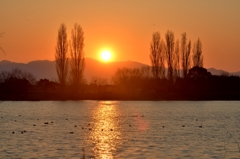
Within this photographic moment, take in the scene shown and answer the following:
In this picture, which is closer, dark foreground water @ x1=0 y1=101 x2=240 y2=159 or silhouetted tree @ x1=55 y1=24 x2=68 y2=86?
dark foreground water @ x1=0 y1=101 x2=240 y2=159

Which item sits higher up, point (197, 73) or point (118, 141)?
point (197, 73)

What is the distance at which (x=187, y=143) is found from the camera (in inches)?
1035

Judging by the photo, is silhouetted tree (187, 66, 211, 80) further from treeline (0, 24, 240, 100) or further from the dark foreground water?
the dark foreground water

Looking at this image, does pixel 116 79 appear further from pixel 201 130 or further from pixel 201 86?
pixel 201 130

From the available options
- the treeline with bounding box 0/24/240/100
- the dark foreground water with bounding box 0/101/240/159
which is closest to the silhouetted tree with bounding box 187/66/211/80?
the treeline with bounding box 0/24/240/100

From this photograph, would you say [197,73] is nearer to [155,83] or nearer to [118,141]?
[155,83]

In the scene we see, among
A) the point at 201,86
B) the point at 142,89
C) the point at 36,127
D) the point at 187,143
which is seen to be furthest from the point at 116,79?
the point at 187,143

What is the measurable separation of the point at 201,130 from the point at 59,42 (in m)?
55.8

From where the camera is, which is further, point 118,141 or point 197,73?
point 197,73

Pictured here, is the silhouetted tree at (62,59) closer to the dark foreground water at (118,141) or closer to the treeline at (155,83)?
the treeline at (155,83)

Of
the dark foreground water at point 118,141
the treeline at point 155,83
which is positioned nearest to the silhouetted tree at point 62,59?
the treeline at point 155,83

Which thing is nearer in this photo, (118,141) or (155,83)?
(118,141)

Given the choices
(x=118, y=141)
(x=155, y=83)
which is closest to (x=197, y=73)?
(x=155, y=83)

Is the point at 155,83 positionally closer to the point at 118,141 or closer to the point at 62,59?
the point at 62,59
